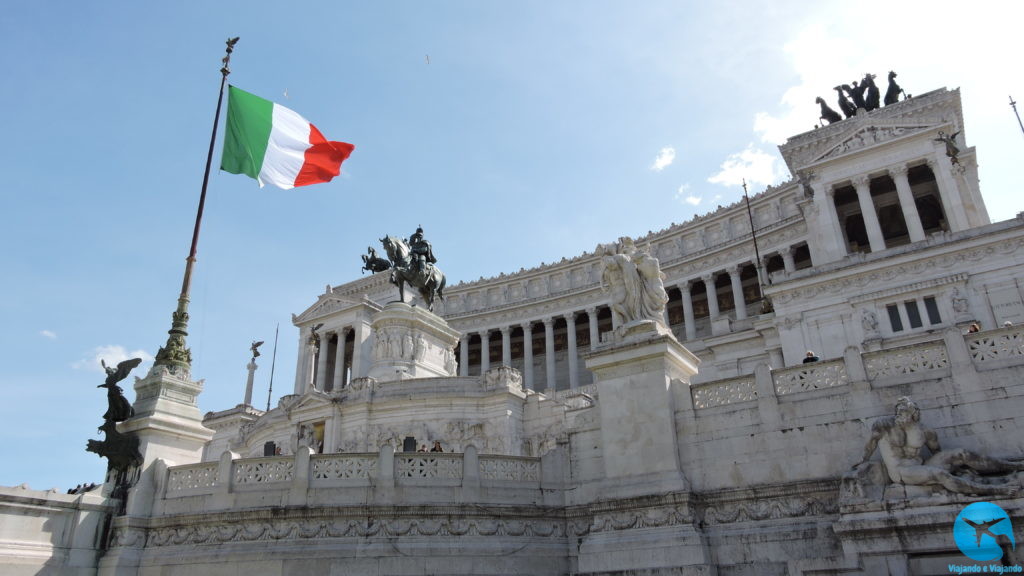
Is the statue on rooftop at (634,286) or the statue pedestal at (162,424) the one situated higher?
the statue on rooftop at (634,286)

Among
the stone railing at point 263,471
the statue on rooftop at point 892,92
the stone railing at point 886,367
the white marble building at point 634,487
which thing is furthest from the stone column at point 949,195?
the stone railing at point 263,471

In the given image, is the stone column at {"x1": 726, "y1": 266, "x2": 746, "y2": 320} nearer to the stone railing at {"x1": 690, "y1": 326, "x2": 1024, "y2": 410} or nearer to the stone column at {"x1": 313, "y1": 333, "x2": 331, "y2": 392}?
the stone column at {"x1": 313, "y1": 333, "x2": 331, "y2": 392}

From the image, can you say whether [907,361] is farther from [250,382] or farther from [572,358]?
[250,382]

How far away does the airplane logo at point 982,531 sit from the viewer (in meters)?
11.1

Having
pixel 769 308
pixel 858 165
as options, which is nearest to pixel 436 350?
pixel 769 308

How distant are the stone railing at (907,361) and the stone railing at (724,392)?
2.30 metres

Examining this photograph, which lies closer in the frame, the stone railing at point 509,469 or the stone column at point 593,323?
the stone railing at point 509,469

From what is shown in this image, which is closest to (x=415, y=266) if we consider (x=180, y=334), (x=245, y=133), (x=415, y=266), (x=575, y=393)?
(x=415, y=266)

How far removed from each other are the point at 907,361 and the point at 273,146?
19.3 metres

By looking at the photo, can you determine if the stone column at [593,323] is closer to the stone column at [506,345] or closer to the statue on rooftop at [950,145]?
the stone column at [506,345]

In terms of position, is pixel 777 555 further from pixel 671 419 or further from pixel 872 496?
pixel 671 419

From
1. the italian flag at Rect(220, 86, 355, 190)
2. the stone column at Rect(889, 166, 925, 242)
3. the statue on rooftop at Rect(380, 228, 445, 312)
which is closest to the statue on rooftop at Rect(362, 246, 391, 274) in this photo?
the statue on rooftop at Rect(380, 228, 445, 312)

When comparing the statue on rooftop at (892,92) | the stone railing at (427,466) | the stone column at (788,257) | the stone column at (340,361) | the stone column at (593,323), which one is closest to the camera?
the stone railing at (427,466)

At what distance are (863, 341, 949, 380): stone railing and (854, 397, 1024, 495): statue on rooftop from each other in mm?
1147
